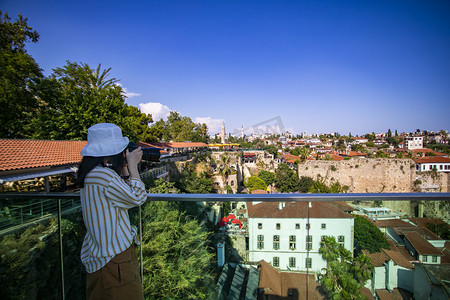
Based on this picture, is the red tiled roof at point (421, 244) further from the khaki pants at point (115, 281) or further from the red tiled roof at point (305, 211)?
the khaki pants at point (115, 281)

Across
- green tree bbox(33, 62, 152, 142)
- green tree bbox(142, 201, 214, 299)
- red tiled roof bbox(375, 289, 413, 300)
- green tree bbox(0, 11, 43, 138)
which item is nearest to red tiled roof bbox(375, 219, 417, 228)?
red tiled roof bbox(375, 289, 413, 300)

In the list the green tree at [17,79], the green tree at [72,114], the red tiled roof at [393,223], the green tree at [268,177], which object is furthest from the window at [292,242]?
the green tree at [268,177]

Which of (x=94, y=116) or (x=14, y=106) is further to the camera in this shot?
(x=94, y=116)

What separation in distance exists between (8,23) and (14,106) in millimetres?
4119

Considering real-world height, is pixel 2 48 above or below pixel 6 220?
above

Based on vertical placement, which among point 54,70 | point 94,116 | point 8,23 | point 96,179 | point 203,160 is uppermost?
point 8,23

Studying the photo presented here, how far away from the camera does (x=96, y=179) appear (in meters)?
0.99

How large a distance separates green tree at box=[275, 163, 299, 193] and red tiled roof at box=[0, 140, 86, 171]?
950 inches

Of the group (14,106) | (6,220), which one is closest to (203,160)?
(14,106)

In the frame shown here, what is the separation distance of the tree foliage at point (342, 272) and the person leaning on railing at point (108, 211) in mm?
1152

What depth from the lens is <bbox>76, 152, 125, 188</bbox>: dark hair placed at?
101 centimetres

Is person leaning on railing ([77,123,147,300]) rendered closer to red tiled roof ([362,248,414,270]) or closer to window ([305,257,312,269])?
window ([305,257,312,269])

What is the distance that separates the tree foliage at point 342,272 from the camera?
4.25ft

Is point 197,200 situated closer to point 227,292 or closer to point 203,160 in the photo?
point 227,292
